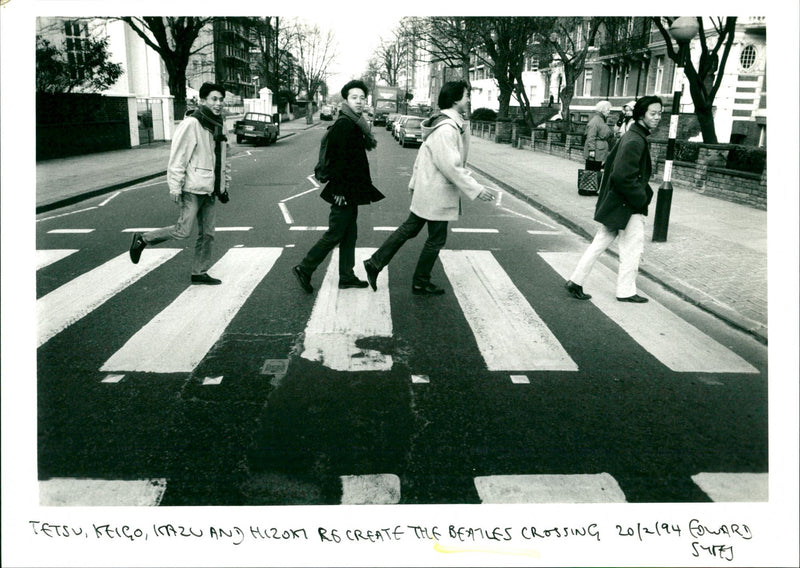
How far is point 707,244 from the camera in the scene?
902 centimetres

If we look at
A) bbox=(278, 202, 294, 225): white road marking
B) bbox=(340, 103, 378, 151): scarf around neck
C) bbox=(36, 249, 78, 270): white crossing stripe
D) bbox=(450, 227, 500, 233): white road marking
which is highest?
bbox=(340, 103, 378, 151): scarf around neck

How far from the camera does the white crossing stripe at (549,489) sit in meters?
2.99

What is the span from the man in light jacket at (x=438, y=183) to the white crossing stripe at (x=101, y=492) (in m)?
3.73

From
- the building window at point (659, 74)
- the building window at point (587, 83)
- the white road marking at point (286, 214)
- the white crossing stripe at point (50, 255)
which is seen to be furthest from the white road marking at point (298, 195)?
the building window at point (587, 83)

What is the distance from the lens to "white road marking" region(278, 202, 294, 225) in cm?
1066

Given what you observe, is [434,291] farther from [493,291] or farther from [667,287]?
[667,287]

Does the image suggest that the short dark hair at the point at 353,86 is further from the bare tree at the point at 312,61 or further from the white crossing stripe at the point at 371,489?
the bare tree at the point at 312,61

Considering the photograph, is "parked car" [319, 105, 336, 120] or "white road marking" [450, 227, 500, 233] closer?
"white road marking" [450, 227, 500, 233]

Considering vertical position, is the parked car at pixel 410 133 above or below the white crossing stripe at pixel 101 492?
above

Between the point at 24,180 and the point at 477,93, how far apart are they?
68.3 m

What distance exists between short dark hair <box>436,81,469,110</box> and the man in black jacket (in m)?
0.71

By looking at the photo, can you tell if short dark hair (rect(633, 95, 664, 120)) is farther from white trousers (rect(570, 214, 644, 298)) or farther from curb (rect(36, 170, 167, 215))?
curb (rect(36, 170, 167, 215))

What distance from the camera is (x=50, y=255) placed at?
7914 millimetres

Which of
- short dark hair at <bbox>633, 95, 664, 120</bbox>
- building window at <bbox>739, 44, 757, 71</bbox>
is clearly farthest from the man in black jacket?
building window at <bbox>739, 44, 757, 71</bbox>
